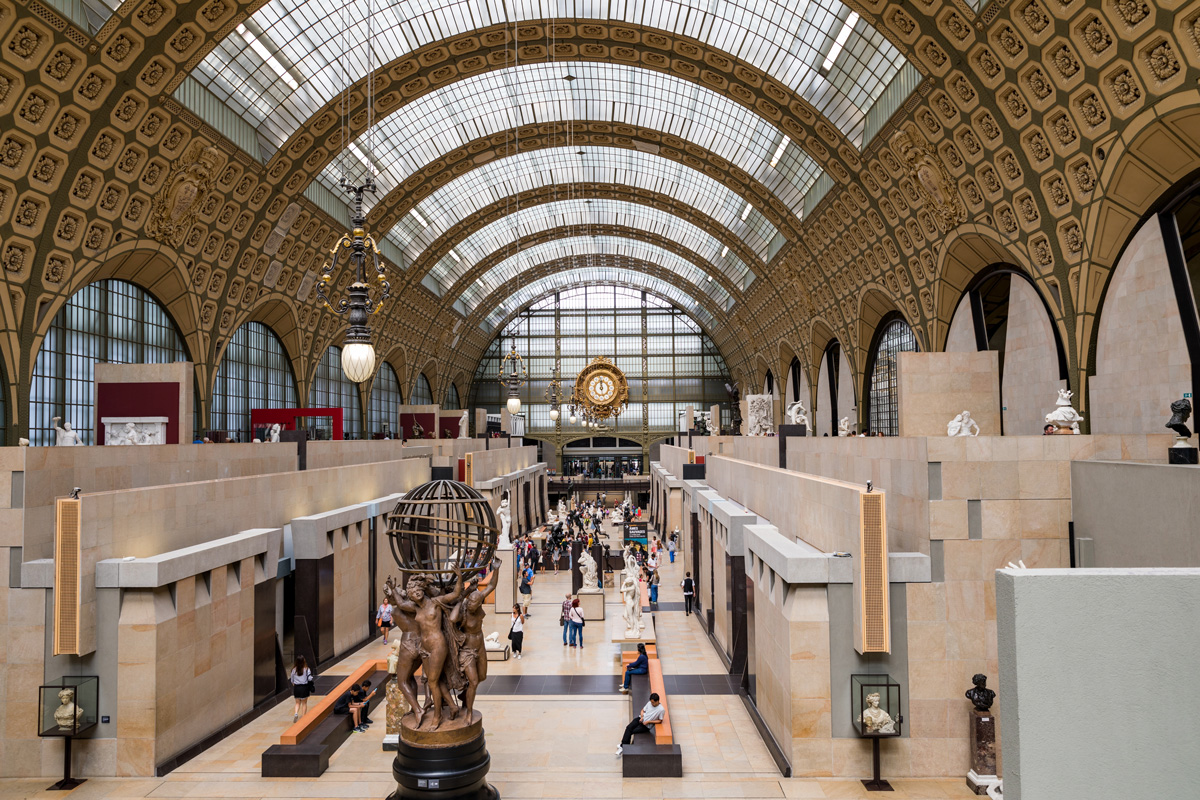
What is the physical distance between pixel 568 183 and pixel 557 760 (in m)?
39.3

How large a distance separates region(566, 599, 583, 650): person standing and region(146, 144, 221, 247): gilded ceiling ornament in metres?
17.2

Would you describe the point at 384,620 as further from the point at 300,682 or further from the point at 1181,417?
the point at 1181,417

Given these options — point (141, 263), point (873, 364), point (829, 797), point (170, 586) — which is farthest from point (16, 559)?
point (873, 364)

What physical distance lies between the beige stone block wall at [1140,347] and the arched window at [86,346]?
2678 centimetres

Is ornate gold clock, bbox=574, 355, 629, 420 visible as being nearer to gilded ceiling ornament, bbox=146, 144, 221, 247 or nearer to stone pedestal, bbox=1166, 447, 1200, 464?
gilded ceiling ornament, bbox=146, 144, 221, 247

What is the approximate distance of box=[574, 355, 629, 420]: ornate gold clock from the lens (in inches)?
1774

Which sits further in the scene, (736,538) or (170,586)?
(736,538)

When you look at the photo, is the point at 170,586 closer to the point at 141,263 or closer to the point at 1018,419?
the point at 141,263

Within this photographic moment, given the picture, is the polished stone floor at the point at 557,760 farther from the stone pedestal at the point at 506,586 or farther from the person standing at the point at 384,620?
the stone pedestal at the point at 506,586

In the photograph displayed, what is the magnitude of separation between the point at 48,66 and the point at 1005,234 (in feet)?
77.0

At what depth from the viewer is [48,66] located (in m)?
18.0

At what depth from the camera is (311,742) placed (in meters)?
11.6

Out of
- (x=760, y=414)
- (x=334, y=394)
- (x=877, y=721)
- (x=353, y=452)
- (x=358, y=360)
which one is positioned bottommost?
(x=877, y=721)

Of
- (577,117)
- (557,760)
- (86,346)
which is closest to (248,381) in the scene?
(86,346)
